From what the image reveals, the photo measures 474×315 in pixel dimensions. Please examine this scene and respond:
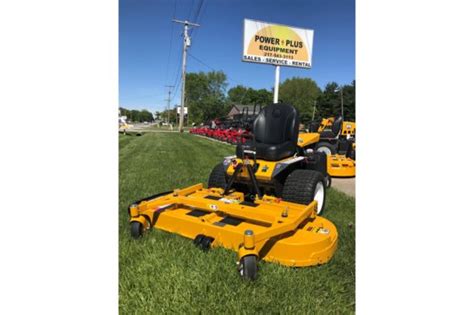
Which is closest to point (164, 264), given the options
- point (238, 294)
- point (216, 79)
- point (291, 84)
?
point (238, 294)

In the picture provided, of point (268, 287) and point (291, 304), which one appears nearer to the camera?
point (291, 304)

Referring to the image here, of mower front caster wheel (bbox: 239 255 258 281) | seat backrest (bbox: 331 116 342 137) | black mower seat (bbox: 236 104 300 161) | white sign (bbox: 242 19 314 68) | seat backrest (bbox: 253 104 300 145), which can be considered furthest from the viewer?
white sign (bbox: 242 19 314 68)

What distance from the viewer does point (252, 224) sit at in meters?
2.64

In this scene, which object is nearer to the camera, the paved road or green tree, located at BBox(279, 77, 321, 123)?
the paved road

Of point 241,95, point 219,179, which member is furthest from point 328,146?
point 241,95

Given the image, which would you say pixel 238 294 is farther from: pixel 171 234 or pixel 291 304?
pixel 171 234

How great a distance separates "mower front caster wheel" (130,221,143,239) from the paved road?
3.14 m

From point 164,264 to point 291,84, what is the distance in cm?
3873

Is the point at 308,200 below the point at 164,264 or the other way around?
the other way around

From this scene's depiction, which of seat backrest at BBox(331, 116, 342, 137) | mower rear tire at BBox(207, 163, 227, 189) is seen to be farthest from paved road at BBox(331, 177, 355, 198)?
seat backrest at BBox(331, 116, 342, 137)

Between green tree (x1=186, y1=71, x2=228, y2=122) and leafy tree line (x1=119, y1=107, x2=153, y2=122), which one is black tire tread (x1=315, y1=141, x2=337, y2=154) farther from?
green tree (x1=186, y1=71, x2=228, y2=122)

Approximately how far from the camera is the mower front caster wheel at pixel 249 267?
75.5 inches

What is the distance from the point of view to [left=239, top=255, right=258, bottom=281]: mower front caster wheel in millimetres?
1919

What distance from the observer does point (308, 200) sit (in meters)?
3.04
